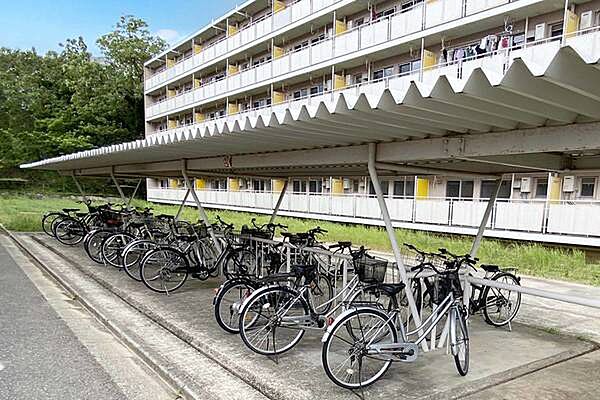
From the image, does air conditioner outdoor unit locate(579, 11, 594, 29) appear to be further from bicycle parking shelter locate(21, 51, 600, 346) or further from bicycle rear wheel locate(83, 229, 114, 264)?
bicycle rear wheel locate(83, 229, 114, 264)

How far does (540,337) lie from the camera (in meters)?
4.55

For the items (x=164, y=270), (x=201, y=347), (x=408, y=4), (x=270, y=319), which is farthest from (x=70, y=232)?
(x=408, y=4)

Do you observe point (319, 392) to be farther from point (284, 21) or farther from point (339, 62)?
point (284, 21)

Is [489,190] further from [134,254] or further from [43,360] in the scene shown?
[43,360]

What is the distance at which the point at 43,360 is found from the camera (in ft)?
12.0

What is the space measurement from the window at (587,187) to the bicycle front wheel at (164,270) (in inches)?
424

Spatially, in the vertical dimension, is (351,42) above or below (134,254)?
above

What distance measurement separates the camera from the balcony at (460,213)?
10.1 metres

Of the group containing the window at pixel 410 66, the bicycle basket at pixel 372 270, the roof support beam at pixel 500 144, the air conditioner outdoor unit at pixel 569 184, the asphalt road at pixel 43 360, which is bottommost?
the asphalt road at pixel 43 360

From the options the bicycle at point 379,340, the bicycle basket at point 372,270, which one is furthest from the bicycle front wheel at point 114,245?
the bicycle at point 379,340

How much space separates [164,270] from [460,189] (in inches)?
439

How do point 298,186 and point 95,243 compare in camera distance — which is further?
point 298,186

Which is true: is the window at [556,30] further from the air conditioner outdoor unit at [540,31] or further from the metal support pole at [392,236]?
the metal support pole at [392,236]

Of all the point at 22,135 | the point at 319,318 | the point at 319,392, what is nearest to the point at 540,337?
the point at 319,318
